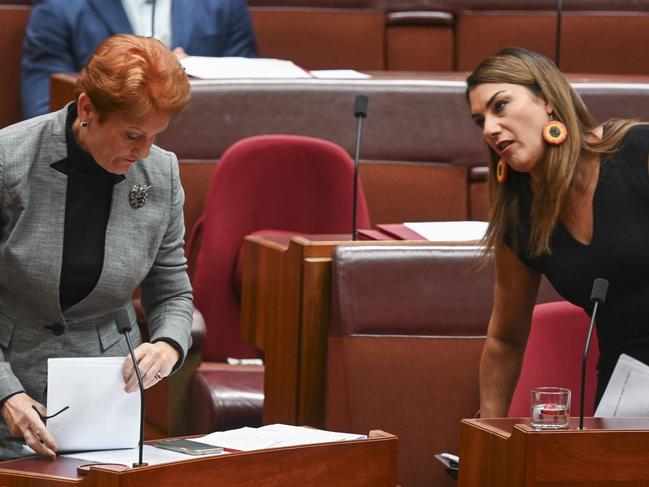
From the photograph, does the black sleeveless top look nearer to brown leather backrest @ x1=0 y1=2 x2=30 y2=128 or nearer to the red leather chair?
the red leather chair

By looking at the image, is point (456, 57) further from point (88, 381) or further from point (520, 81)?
point (88, 381)

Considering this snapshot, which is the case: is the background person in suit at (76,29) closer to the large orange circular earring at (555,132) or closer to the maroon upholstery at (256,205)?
the maroon upholstery at (256,205)

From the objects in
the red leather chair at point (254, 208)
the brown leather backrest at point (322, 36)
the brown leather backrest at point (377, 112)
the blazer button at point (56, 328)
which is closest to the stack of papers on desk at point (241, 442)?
the blazer button at point (56, 328)

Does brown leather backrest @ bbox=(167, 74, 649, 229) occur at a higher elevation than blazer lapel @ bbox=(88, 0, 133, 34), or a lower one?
lower

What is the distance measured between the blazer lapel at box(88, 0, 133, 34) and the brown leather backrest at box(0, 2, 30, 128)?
5.8 inches

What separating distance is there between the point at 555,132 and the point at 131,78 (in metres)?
0.32

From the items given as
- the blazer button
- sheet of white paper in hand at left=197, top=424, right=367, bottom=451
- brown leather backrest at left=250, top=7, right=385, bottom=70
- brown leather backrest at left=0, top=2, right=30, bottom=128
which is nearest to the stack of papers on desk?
sheet of white paper in hand at left=197, top=424, right=367, bottom=451

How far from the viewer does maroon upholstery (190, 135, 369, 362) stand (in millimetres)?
1355

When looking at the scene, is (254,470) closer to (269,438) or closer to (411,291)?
(269,438)

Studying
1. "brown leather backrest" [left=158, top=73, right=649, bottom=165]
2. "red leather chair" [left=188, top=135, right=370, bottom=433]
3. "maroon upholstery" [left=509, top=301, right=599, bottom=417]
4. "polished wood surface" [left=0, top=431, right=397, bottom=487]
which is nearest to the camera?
"polished wood surface" [left=0, top=431, right=397, bottom=487]

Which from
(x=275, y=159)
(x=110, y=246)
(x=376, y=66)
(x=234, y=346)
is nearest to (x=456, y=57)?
(x=376, y=66)

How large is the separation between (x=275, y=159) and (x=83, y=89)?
59cm

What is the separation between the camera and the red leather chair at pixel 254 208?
136cm

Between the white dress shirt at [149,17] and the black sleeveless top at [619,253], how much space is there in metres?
0.81
